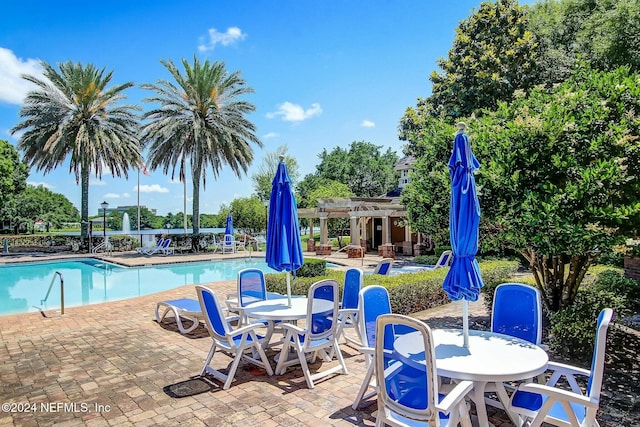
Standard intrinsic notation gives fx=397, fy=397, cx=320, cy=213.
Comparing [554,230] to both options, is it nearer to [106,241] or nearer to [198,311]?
[198,311]

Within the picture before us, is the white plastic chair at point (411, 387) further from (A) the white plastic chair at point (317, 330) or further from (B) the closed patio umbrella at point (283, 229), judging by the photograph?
(B) the closed patio umbrella at point (283, 229)

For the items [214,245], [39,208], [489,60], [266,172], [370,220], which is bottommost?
[214,245]

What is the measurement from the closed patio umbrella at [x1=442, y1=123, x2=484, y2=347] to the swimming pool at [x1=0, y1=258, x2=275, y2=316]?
421 inches

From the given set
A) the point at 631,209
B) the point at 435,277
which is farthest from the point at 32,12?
the point at 631,209

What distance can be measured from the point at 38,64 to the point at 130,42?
41.8ft

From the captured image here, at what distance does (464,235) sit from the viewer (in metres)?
3.86

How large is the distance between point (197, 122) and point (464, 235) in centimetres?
2144

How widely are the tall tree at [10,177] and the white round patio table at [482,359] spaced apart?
119ft

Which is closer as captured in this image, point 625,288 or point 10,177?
point 625,288

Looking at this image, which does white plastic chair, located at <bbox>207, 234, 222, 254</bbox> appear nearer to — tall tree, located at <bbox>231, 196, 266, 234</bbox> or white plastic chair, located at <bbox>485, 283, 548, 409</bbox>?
tall tree, located at <bbox>231, 196, 266, 234</bbox>

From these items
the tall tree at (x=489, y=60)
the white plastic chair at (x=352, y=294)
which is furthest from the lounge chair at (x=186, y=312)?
the tall tree at (x=489, y=60)

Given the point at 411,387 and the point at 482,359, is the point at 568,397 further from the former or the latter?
the point at 411,387

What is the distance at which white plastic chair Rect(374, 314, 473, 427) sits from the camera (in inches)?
109

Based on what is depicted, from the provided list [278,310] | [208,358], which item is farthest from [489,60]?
[208,358]
